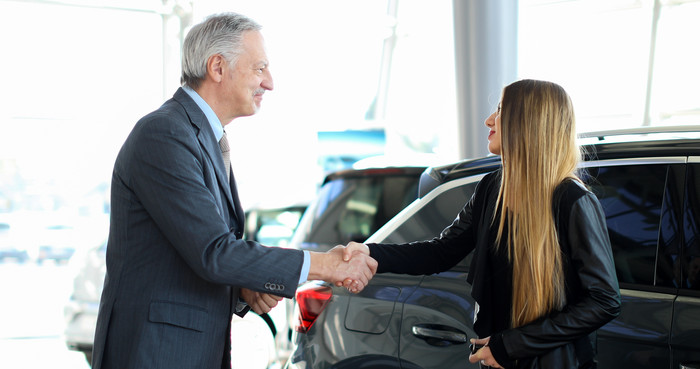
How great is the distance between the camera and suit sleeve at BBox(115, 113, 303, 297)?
1.70 meters

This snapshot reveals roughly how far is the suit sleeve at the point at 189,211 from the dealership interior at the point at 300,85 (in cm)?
446

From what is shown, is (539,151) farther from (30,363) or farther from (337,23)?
(337,23)

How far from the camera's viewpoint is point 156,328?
1.71 m

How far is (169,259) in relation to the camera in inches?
69.1

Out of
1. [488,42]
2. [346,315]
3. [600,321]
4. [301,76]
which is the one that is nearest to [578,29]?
[488,42]

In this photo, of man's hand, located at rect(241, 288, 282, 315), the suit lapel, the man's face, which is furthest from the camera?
man's hand, located at rect(241, 288, 282, 315)

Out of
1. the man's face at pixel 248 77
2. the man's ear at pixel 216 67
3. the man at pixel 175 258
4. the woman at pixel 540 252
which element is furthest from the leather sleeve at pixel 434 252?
the man's ear at pixel 216 67

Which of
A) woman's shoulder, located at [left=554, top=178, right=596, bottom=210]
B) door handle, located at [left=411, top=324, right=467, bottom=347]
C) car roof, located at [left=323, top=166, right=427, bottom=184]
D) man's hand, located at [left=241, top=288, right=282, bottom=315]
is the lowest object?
door handle, located at [left=411, top=324, right=467, bottom=347]

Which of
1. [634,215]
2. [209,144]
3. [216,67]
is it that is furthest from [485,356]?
[216,67]

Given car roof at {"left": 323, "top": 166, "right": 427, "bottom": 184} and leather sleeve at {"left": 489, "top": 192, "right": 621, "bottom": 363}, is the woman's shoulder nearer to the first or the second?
leather sleeve at {"left": 489, "top": 192, "right": 621, "bottom": 363}

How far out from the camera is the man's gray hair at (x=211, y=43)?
1.92m

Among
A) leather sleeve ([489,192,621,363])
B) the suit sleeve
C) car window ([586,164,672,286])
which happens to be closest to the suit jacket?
the suit sleeve

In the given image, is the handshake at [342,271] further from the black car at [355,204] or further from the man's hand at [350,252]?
the black car at [355,204]

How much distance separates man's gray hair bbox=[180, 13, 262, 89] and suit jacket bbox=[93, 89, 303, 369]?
0.60ft
